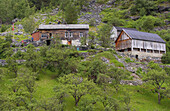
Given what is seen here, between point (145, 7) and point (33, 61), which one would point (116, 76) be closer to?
point (33, 61)

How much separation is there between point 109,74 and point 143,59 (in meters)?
21.5

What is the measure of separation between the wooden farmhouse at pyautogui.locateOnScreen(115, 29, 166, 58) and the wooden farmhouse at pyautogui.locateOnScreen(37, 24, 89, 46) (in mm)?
12990

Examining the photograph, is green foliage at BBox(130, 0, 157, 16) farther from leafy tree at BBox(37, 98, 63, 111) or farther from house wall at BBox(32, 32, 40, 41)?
leafy tree at BBox(37, 98, 63, 111)

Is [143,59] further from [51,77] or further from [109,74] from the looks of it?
[51,77]

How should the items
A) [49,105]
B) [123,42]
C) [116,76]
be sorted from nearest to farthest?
[49,105], [116,76], [123,42]

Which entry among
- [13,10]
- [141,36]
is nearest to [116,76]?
[141,36]

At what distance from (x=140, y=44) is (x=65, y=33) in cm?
2510

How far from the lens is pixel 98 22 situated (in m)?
89.2

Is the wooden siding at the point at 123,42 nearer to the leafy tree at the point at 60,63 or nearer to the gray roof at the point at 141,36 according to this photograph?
the gray roof at the point at 141,36

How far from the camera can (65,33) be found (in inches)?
2235

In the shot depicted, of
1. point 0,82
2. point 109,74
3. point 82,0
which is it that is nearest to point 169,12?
point 82,0

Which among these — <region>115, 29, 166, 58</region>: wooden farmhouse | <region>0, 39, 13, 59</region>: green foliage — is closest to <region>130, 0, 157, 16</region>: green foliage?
<region>115, 29, 166, 58</region>: wooden farmhouse

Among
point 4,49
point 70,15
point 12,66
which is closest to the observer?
point 12,66

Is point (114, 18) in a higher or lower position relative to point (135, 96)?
higher
